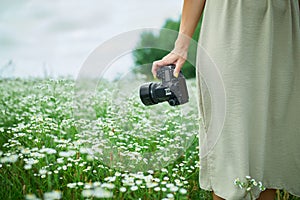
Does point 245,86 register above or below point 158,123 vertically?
above

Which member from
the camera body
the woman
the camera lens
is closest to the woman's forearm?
the woman

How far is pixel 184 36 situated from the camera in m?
1.93

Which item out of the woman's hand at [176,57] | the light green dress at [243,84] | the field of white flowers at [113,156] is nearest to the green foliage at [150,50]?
the woman's hand at [176,57]

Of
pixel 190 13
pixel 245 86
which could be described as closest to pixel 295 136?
pixel 245 86

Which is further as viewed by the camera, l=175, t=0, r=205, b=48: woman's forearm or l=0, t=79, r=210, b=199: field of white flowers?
l=0, t=79, r=210, b=199: field of white flowers

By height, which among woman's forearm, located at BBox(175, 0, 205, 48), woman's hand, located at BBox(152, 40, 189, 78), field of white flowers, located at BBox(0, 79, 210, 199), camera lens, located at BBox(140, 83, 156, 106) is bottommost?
→ field of white flowers, located at BBox(0, 79, 210, 199)

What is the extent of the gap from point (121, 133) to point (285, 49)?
3.50 ft

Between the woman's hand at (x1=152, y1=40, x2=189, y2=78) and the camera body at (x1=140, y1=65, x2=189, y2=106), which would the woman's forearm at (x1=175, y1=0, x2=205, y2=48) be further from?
the camera body at (x1=140, y1=65, x2=189, y2=106)

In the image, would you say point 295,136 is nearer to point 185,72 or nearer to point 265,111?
point 265,111

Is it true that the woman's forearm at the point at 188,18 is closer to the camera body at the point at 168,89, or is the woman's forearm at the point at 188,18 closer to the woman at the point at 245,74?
the woman at the point at 245,74

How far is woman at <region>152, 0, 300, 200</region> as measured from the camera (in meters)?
1.86

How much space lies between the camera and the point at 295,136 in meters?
2.10

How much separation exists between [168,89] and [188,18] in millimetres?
334

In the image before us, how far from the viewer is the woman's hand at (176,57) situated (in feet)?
6.27
